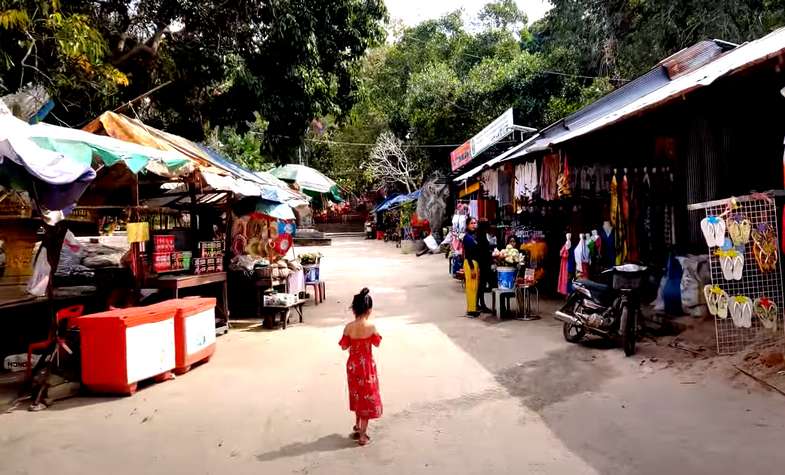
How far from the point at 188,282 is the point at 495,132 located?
10767 millimetres

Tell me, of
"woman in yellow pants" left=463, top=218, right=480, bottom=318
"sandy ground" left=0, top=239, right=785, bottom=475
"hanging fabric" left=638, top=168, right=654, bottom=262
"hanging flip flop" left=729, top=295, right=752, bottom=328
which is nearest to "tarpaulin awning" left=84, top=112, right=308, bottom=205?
"sandy ground" left=0, top=239, right=785, bottom=475

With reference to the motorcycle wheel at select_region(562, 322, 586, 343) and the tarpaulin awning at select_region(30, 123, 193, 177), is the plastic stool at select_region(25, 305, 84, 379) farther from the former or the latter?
the motorcycle wheel at select_region(562, 322, 586, 343)

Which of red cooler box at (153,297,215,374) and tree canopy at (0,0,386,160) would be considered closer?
red cooler box at (153,297,215,374)

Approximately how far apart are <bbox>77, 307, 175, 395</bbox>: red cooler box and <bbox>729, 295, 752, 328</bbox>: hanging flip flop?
240 inches

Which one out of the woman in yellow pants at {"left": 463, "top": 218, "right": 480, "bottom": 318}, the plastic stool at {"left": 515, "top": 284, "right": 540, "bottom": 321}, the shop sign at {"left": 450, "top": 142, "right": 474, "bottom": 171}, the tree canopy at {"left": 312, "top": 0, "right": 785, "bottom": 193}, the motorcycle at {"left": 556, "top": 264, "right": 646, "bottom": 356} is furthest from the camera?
the shop sign at {"left": 450, "top": 142, "right": 474, "bottom": 171}

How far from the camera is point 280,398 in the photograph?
5.63 m

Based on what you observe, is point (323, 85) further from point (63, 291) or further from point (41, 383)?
point (41, 383)

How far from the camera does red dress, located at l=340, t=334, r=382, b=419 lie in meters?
4.46

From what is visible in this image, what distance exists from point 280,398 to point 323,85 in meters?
9.30

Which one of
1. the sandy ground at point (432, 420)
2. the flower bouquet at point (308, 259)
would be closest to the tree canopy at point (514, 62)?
the flower bouquet at point (308, 259)

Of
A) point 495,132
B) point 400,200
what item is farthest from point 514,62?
Answer: point 400,200

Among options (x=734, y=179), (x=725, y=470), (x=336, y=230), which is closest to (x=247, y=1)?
(x=734, y=179)

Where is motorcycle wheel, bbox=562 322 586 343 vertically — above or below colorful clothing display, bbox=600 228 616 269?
below

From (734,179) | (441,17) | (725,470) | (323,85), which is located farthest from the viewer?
(441,17)
